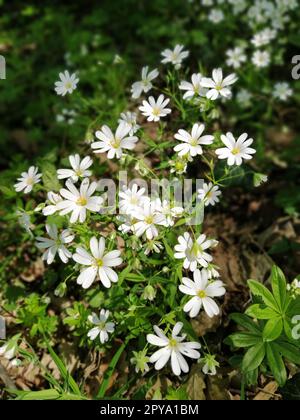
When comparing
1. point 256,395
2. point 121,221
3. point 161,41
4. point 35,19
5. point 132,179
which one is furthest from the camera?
point 35,19

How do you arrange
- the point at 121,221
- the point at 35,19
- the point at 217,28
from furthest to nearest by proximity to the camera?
the point at 35,19 < the point at 217,28 < the point at 121,221

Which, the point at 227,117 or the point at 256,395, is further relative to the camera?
the point at 227,117

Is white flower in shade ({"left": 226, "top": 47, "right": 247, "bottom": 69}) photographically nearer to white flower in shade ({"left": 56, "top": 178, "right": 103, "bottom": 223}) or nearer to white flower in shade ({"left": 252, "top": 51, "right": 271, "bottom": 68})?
white flower in shade ({"left": 252, "top": 51, "right": 271, "bottom": 68})

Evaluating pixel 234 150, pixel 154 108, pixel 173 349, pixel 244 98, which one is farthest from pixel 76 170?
pixel 244 98

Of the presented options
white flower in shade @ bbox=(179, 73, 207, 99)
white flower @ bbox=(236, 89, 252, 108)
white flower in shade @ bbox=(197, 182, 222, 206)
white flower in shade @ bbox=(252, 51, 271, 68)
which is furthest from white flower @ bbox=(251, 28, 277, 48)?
white flower in shade @ bbox=(197, 182, 222, 206)

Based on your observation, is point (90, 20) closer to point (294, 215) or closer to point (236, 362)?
point (294, 215)

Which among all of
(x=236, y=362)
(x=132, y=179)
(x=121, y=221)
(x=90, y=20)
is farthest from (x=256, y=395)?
(x=90, y=20)
